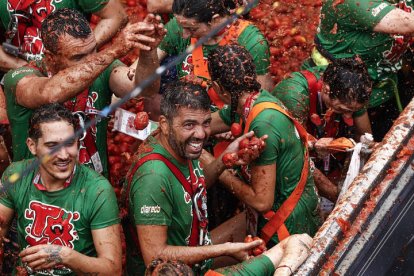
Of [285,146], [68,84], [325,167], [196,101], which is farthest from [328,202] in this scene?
[68,84]

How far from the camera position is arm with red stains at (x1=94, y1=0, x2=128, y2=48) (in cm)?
707

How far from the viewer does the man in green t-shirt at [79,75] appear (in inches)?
229

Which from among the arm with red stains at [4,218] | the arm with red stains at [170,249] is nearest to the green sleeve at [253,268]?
the arm with red stains at [170,249]

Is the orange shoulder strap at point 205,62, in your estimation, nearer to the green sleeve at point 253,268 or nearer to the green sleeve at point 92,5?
the green sleeve at point 92,5

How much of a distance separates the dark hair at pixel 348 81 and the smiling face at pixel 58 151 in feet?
6.13

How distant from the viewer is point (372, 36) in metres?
6.98

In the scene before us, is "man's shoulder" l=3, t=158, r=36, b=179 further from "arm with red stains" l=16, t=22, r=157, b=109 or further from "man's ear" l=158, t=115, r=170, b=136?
"man's ear" l=158, t=115, r=170, b=136

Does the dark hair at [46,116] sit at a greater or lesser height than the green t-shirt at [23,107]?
greater

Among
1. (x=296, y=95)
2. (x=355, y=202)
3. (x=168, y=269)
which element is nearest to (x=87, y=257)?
(x=168, y=269)

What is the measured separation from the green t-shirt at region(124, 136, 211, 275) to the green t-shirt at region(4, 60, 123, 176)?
76 centimetres

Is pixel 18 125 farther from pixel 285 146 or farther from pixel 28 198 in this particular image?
pixel 285 146

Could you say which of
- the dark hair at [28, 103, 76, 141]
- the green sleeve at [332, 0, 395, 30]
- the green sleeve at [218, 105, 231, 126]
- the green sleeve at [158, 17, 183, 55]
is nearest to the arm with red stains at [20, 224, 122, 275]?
the dark hair at [28, 103, 76, 141]

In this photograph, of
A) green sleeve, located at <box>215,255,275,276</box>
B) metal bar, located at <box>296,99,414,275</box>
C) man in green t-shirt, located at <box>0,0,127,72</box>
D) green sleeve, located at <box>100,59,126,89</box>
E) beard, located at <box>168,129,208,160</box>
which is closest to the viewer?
metal bar, located at <box>296,99,414,275</box>

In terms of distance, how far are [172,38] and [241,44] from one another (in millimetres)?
600
